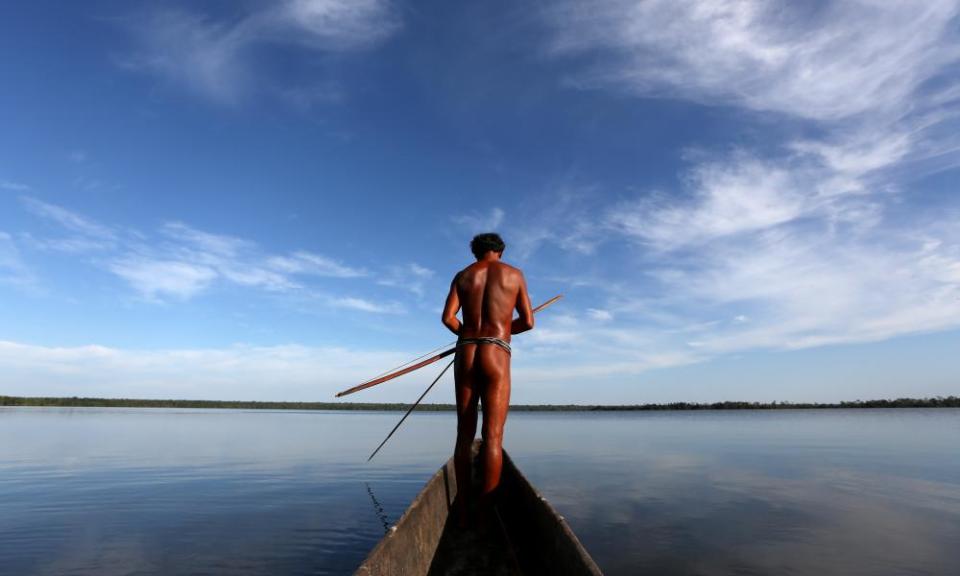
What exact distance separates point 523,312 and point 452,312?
0.81 metres

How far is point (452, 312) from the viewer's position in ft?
19.1

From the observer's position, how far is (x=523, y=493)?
6.08 meters

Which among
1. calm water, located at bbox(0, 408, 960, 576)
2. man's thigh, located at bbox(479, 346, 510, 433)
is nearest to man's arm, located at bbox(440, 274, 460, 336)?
man's thigh, located at bbox(479, 346, 510, 433)

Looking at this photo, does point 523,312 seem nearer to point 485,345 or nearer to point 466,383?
point 485,345

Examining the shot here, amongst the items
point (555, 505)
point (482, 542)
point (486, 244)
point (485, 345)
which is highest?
point (486, 244)

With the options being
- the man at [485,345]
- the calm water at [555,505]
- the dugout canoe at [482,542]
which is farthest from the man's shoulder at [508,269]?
the calm water at [555,505]

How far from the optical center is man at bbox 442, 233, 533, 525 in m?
5.36

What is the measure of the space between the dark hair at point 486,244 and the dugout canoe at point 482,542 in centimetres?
272

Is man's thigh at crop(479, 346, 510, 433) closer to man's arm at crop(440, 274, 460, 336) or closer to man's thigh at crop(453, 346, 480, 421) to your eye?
man's thigh at crop(453, 346, 480, 421)

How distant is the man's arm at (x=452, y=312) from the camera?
5.79 meters

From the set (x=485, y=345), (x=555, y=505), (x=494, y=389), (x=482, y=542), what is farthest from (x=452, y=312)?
(x=555, y=505)

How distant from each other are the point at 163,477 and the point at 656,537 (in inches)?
643

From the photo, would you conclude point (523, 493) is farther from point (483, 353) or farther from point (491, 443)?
point (483, 353)

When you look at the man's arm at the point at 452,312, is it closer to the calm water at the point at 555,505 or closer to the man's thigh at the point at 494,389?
the man's thigh at the point at 494,389
